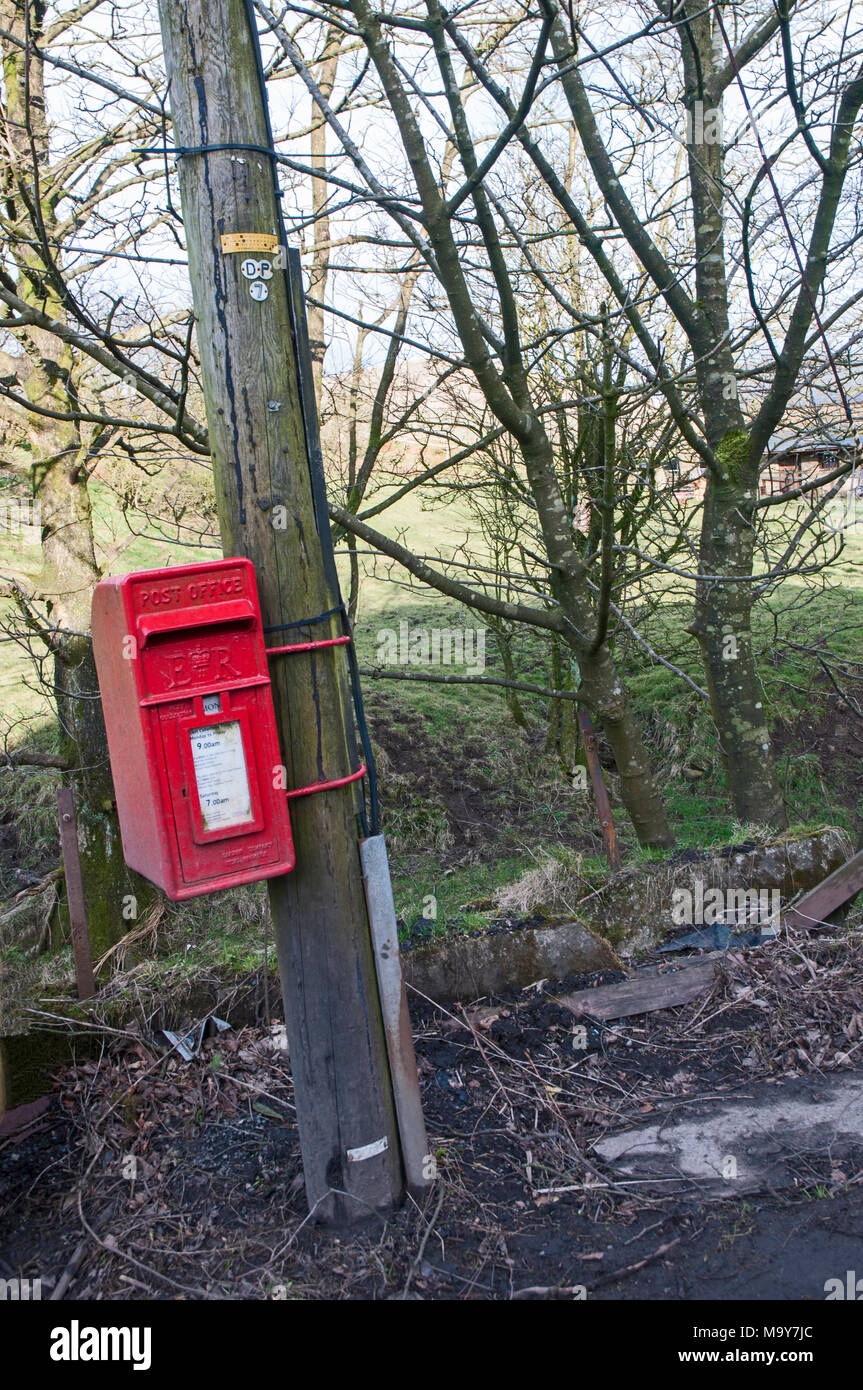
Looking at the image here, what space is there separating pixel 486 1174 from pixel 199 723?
1.81 m

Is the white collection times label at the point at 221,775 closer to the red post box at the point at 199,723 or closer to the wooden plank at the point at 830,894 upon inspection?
the red post box at the point at 199,723

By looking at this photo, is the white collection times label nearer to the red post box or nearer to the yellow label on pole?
the red post box

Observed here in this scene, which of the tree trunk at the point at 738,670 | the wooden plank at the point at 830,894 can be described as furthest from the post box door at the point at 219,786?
the tree trunk at the point at 738,670

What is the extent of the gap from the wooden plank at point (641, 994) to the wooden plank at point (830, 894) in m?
0.73

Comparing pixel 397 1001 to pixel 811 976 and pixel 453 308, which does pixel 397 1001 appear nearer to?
pixel 811 976

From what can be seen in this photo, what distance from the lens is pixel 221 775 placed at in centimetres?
259

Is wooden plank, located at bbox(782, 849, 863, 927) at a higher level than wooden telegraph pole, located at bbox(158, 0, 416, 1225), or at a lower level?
lower

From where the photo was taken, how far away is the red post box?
2512 millimetres

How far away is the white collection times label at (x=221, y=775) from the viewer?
2566 millimetres

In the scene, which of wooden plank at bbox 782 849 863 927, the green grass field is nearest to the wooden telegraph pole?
the green grass field

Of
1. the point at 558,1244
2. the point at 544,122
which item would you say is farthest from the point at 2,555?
the point at 558,1244

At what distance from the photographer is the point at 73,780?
683 cm

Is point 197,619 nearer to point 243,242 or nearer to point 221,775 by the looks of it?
point 221,775

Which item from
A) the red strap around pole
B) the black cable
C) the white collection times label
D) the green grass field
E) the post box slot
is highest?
the black cable
